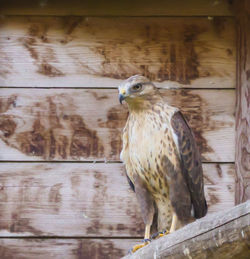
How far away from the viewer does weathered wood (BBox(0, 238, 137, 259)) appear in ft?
9.42

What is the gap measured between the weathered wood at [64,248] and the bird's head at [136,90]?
2.11 ft

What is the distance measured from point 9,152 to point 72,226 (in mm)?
443

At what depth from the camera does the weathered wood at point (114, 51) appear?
3.03 meters

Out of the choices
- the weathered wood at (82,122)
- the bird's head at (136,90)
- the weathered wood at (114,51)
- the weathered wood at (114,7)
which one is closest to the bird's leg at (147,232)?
the weathered wood at (82,122)

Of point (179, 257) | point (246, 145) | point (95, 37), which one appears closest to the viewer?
point (179, 257)

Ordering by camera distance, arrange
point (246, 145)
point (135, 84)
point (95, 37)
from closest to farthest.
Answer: point (135, 84) → point (246, 145) → point (95, 37)

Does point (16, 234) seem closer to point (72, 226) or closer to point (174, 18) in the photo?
point (72, 226)

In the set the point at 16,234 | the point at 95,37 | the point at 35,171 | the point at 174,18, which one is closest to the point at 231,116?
the point at 174,18

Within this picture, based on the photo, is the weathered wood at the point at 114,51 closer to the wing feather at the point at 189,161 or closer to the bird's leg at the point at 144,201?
the wing feather at the point at 189,161

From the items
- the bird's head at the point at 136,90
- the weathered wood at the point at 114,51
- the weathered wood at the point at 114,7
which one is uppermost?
the weathered wood at the point at 114,7

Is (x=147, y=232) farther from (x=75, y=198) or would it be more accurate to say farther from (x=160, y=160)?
(x=75, y=198)

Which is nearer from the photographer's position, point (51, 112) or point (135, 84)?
point (135, 84)

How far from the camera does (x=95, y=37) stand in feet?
10.1

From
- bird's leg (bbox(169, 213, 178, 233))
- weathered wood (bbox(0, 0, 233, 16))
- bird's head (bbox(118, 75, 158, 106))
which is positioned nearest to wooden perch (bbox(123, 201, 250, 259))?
bird's leg (bbox(169, 213, 178, 233))
